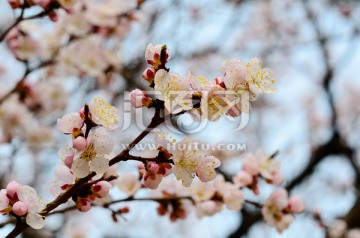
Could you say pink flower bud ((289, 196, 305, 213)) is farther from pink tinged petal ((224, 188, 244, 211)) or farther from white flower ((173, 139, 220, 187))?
white flower ((173, 139, 220, 187))

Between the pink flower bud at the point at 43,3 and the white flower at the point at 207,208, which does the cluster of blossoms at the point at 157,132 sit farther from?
the pink flower bud at the point at 43,3

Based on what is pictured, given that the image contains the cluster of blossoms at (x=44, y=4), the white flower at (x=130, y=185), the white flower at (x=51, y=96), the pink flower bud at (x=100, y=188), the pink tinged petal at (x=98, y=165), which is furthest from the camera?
the white flower at (x=51, y=96)

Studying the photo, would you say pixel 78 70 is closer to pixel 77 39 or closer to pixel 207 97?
pixel 77 39

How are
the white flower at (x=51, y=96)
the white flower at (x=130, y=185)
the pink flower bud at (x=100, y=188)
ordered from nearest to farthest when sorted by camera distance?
Answer: the pink flower bud at (x=100, y=188) → the white flower at (x=130, y=185) → the white flower at (x=51, y=96)

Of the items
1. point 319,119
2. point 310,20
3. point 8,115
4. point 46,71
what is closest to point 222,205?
point 8,115

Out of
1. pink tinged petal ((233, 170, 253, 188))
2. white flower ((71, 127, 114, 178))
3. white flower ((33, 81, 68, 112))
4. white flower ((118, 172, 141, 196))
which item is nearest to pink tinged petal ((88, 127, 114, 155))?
white flower ((71, 127, 114, 178))

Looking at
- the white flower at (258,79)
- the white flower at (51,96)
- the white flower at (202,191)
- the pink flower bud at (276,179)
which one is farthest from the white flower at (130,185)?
the white flower at (51,96)
